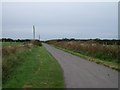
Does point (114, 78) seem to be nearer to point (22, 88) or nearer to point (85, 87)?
point (85, 87)

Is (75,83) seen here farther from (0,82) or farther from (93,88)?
(0,82)

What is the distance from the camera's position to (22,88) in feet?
45.0

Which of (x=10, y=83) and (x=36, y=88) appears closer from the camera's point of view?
(x=36, y=88)

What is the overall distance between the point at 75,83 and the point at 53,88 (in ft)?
5.74

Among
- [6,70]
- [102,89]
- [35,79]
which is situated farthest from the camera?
[6,70]

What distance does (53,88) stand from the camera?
Answer: 13758 millimetres

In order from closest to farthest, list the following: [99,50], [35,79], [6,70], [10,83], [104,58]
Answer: [10,83], [35,79], [6,70], [104,58], [99,50]

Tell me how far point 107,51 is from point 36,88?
19812 mm

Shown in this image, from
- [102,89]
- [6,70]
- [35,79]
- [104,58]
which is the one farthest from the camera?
[104,58]

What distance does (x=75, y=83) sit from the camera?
1517 centimetres

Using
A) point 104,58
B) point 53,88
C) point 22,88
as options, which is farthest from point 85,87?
point 104,58

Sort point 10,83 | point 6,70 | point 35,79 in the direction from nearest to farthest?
point 10,83, point 35,79, point 6,70

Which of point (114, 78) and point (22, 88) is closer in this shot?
point (22, 88)

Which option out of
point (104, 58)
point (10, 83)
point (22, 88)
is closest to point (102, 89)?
point (22, 88)
